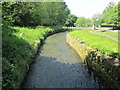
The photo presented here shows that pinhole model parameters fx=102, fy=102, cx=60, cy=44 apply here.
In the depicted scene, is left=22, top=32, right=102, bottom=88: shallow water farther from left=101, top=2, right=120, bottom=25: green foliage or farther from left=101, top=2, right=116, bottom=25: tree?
left=101, top=2, right=116, bottom=25: tree

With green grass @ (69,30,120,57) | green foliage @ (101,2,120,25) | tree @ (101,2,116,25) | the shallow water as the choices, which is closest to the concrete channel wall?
the shallow water

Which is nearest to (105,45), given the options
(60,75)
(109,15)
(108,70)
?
(108,70)

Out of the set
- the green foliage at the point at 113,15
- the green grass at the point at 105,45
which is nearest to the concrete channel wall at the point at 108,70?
the green grass at the point at 105,45

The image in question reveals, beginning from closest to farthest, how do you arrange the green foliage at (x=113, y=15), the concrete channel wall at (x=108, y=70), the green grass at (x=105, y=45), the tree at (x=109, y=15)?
the concrete channel wall at (x=108, y=70) → the green grass at (x=105, y=45) → the green foliage at (x=113, y=15) → the tree at (x=109, y=15)

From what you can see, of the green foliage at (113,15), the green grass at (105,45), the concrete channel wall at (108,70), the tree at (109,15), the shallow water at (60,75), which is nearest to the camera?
the concrete channel wall at (108,70)

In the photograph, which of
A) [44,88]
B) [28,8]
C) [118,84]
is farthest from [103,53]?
[28,8]

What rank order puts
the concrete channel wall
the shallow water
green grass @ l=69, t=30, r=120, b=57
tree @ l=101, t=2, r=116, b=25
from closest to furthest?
the concrete channel wall < the shallow water < green grass @ l=69, t=30, r=120, b=57 < tree @ l=101, t=2, r=116, b=25

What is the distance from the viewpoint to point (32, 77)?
6.45 meters

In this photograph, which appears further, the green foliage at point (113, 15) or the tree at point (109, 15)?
the tree at point (109, 15)

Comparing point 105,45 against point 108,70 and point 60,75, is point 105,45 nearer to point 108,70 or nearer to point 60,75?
point 108,70

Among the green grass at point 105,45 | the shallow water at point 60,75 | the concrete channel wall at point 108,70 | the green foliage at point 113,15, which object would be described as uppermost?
the green foliage at point 113,15

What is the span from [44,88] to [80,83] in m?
2.07

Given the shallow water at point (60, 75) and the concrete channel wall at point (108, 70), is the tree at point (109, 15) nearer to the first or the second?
the shallow water at point (60, 75)

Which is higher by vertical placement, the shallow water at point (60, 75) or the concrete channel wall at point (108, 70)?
the concrete channel wall at point (108, 70)
